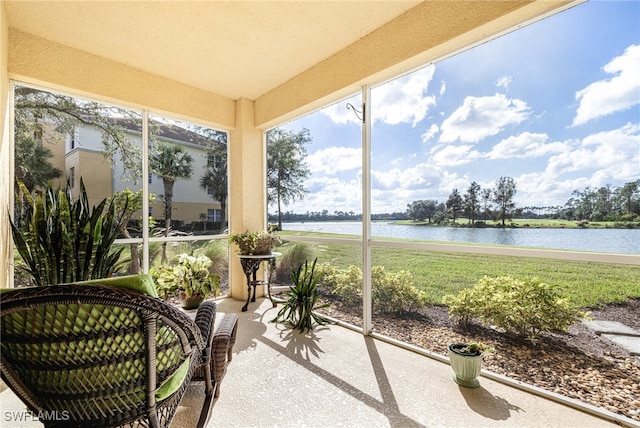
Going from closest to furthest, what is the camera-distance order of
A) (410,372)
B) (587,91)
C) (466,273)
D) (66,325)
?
(66,325) → (587,91) → (410,372) → (466,273)

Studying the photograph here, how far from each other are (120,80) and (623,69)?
15.0 feet

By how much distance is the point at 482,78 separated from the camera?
7.54 feet

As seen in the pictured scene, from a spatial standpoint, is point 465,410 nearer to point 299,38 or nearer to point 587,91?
point 587,91

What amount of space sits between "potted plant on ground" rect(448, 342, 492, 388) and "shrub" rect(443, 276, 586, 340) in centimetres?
33

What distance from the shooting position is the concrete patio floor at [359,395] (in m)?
1.69

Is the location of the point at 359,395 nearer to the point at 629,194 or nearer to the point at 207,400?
the point at 207,400

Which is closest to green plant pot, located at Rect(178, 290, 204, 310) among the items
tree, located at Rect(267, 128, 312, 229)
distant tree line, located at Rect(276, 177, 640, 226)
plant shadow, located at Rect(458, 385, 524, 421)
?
tree, located at Rect(267, 128, 312, 229)

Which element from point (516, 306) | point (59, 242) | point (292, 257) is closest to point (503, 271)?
point (516, 306)

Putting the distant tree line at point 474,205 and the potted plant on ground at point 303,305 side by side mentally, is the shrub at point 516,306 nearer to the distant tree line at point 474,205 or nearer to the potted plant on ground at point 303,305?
the distant tree line at point 474,205

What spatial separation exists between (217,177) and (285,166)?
3.53 feet

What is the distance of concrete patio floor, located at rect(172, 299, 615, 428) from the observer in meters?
1.69

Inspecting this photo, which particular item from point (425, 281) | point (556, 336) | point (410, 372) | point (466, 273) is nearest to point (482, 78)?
point (466, 273)

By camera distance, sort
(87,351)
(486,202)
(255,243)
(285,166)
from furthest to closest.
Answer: (285,166), (255,243), (486,202), (87,351)

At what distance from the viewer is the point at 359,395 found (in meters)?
1.94
